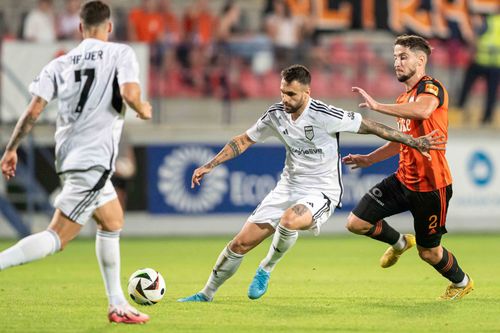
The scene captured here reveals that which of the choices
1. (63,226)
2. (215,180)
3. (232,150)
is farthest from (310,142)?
(215,180)

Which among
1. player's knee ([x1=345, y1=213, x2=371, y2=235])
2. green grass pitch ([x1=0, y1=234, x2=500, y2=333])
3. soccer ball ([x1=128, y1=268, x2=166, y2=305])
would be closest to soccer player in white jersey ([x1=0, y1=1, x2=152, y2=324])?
green grass pitch ([x1=0, y1=234, x2=500, y2=333])

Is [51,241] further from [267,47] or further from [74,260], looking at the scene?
[267,47]

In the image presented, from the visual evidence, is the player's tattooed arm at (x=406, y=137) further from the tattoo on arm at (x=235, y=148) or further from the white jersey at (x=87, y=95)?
the white jersey at (x=87, y=95)

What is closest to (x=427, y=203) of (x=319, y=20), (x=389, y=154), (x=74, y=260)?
(x=389, y=154)

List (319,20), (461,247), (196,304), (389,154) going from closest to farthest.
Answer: (196,304) < (389,154) < (461,247) < (319,20)

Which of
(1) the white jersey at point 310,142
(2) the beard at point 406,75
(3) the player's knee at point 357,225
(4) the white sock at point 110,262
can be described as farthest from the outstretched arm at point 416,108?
(4) the white sock at point 110,262

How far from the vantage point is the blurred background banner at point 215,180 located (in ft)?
54.4

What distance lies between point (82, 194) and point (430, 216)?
10.2 feet

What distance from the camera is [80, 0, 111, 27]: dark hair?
712 centimetres

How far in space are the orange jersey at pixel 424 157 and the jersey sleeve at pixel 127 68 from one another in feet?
8.47

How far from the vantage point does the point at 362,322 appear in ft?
24.3

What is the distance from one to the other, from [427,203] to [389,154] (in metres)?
0.69

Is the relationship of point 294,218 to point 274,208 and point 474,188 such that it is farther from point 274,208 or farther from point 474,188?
point 474,188

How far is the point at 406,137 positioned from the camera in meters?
8.05
